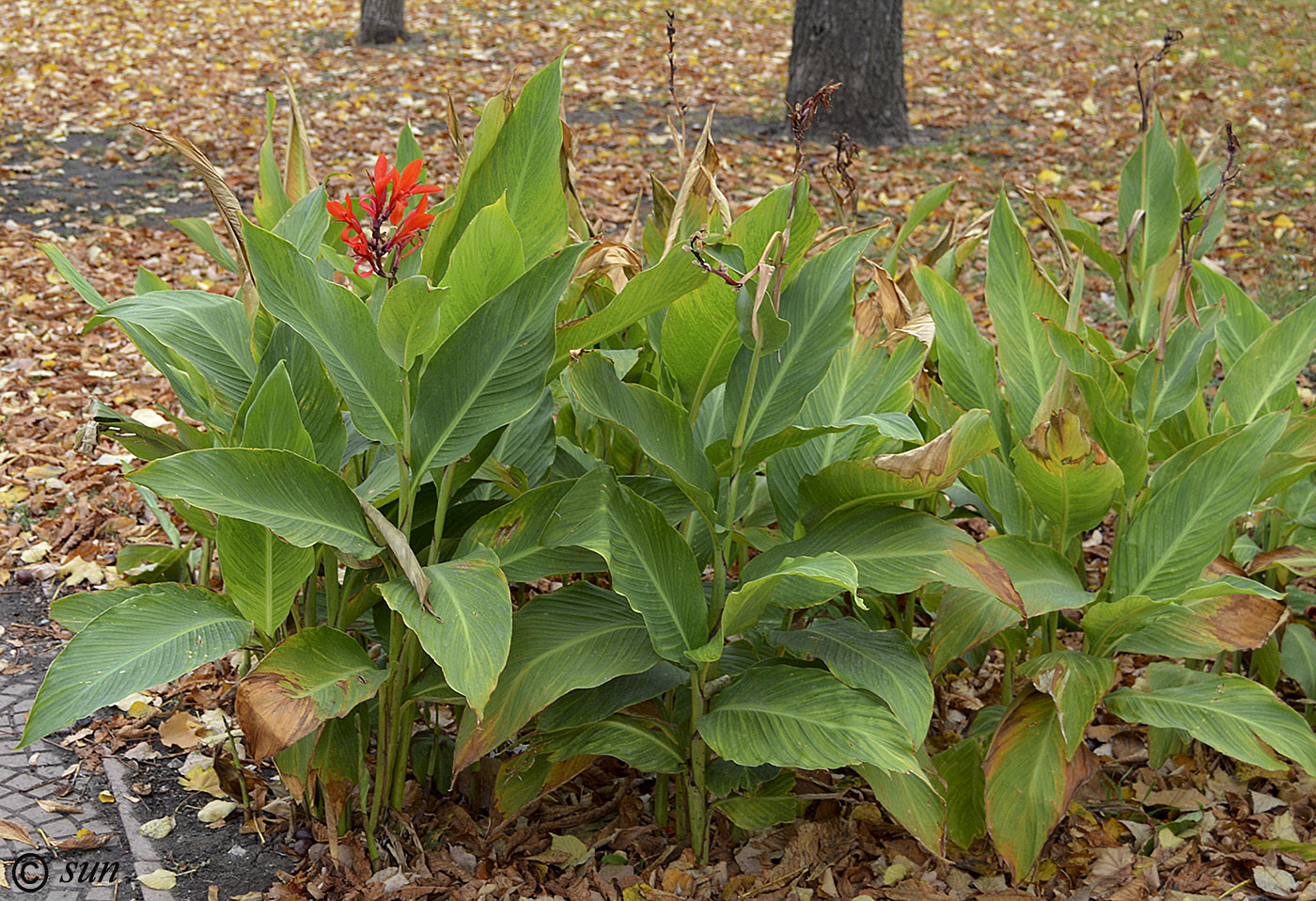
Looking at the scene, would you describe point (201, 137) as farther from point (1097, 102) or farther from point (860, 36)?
point (1097, 102)

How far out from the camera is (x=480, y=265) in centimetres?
205

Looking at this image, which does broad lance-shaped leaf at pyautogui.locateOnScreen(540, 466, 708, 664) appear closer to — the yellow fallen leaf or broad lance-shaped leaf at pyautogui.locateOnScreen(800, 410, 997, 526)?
broad lance-shaped leaf at pyautogui.locateOnScreen(800, 410, 997, 526)

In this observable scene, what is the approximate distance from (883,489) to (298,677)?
3.56 feet

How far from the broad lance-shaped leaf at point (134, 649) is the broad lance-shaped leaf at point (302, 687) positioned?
9 cm

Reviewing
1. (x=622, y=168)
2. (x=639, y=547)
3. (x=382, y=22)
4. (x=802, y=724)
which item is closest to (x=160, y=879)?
(x=639, y=547)

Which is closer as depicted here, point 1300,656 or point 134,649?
point 134,649

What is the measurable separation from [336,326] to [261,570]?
487 mm

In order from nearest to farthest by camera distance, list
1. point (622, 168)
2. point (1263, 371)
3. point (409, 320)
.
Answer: point (409, 320) → point (1263, 371) → point (622, 168)

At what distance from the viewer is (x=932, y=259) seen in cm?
308

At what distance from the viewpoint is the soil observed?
7.72ft

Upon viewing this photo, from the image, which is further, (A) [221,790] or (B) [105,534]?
(B) [105,534]

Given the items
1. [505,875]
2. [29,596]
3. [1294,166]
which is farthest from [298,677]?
[1294,166]

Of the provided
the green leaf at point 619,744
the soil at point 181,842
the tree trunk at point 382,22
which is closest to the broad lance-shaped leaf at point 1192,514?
the green leaf at point 619,744

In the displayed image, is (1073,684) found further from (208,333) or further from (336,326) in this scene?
(208,333)
